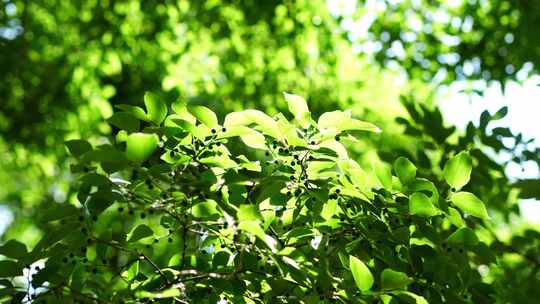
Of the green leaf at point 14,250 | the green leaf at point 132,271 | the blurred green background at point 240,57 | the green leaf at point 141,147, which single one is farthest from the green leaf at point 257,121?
the blurred green background at point 240,57

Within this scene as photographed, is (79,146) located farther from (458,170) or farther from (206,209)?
(458,170)

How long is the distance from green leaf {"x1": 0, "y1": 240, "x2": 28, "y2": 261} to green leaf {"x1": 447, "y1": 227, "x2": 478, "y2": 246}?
3.85 feet

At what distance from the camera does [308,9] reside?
21.2 feet

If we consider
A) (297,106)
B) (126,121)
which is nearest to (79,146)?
(126,121)

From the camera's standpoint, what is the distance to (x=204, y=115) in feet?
5.29

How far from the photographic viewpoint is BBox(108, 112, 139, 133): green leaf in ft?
5.23

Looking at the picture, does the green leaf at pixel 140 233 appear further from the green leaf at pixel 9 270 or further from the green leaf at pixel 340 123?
the green leaf at pixel 340 123

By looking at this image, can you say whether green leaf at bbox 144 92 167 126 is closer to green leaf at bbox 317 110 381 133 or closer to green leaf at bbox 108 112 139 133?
green leaf at bbox 108 112 139 133

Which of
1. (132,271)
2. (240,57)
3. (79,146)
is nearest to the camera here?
(79,146)

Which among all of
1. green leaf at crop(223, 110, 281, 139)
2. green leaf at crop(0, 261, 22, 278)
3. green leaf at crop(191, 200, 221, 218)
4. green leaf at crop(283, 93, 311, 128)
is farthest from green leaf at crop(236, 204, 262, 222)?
green leaf at crop(0, 261, 22, 278)

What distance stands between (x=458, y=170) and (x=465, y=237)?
0.61 feet

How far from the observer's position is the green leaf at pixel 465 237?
1626mm

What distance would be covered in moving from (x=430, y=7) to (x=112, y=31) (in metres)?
3.59

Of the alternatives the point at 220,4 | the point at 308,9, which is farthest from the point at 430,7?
the point at 220,4
